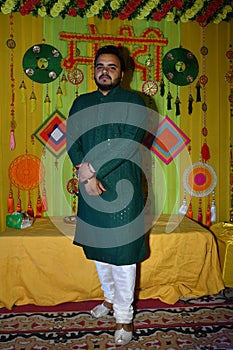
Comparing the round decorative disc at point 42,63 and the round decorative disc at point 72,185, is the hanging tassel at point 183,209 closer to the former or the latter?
the round decorative disc at point 72,185

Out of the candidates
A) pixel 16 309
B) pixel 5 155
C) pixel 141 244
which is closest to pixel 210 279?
pixel 141 244

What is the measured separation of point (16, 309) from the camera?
2.42m

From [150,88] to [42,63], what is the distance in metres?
0.97

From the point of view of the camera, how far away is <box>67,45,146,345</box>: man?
1.89 m

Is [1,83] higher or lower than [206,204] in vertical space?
higher

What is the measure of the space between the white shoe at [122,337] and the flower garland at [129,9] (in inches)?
99.4

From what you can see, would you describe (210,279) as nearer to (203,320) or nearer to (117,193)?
(203,320)

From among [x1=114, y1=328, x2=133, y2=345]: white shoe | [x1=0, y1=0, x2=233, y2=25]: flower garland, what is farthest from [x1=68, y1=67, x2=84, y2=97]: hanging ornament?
[x1=114, y1=328, x2=133, y2=345]: white shoe

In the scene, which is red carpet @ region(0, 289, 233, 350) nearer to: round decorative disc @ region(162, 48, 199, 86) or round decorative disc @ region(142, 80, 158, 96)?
round decorative disc @ region(142, 80, 158, 96)

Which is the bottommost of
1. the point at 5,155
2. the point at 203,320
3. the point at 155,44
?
the point at 203,320

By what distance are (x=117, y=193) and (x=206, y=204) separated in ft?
5.87

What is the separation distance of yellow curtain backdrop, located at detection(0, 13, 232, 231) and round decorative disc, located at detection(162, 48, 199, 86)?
6cm

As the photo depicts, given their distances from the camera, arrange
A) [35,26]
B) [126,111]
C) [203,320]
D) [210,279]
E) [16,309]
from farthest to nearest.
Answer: [35,26] → [210,279] → [16,309] → [203,320] → [126,111]

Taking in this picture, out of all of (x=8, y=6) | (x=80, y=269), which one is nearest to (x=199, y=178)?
(x=80, y=269)
